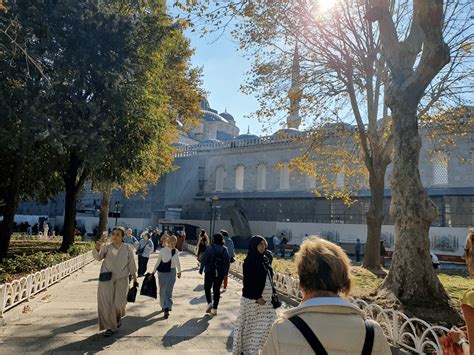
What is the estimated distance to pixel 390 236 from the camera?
2602cm

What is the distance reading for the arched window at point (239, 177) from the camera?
151 ft

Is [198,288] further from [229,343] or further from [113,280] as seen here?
[229,343]

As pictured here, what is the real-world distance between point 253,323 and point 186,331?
186 cm

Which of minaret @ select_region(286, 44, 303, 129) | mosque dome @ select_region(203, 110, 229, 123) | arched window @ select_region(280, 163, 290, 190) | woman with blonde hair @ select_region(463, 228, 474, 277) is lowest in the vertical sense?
woman with blonde hair @ select_region(463, 228, 474, 277)

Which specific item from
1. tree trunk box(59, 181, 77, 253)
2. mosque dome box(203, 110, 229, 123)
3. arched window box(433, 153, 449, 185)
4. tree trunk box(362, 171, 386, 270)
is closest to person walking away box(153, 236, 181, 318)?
tree trunk box(362, 171, 386, 270)

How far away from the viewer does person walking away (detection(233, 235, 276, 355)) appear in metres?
5.25

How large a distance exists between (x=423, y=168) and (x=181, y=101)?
23545mm

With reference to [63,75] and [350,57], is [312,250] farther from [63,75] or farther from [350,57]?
[350,57]

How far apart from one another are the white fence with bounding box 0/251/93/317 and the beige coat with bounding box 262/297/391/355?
648 cm

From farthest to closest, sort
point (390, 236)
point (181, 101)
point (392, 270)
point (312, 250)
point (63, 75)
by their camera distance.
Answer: point (390, 236) → point (181, 101) → point (63, 75) → point (392, 270) → point (312, 250)

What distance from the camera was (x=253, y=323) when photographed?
5328 millimetres

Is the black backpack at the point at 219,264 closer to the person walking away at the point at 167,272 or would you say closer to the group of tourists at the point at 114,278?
the person walking away at the point at 167,272

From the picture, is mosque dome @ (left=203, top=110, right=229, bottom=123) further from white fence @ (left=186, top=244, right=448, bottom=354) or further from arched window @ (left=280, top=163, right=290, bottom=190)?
white fence @ (left=186, top=244, right=448, bottom=354)

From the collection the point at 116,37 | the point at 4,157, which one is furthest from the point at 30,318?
the point at 4,157
